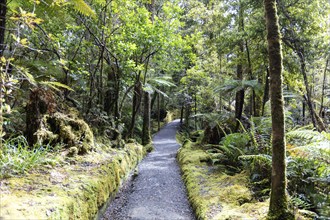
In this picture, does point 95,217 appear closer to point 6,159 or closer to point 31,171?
point 31,171

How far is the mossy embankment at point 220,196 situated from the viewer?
10.3 ft

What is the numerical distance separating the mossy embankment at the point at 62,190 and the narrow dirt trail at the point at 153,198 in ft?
1.05

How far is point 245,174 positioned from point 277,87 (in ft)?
7.95

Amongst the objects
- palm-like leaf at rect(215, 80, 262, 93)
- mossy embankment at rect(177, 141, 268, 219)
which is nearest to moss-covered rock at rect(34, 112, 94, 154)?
mossy embankment at rect(177, 141, 268, 219)

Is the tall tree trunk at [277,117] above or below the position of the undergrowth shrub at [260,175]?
above

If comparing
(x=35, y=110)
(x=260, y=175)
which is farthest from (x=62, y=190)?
(x=260, y=175)

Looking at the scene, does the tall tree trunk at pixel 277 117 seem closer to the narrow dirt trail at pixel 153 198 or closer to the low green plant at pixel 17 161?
the narrow dirt trail at pixel 153 198

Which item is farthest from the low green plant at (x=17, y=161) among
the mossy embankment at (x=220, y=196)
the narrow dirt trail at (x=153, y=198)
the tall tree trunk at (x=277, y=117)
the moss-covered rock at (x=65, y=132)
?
the tall tree trunk at (x=277, y=117)

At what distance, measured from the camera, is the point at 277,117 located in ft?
8.42

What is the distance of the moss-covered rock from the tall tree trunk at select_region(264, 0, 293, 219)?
3.47 metres

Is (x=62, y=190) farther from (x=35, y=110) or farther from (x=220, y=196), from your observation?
(x=220, y=196)

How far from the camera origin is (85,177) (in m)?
3.58

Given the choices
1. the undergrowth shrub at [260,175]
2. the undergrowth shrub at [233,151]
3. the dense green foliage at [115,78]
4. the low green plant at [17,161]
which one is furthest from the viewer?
the undergrowth shrub at [233,151]

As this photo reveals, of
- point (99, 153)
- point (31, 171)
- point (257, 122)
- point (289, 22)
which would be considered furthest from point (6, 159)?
point (289, 22)
